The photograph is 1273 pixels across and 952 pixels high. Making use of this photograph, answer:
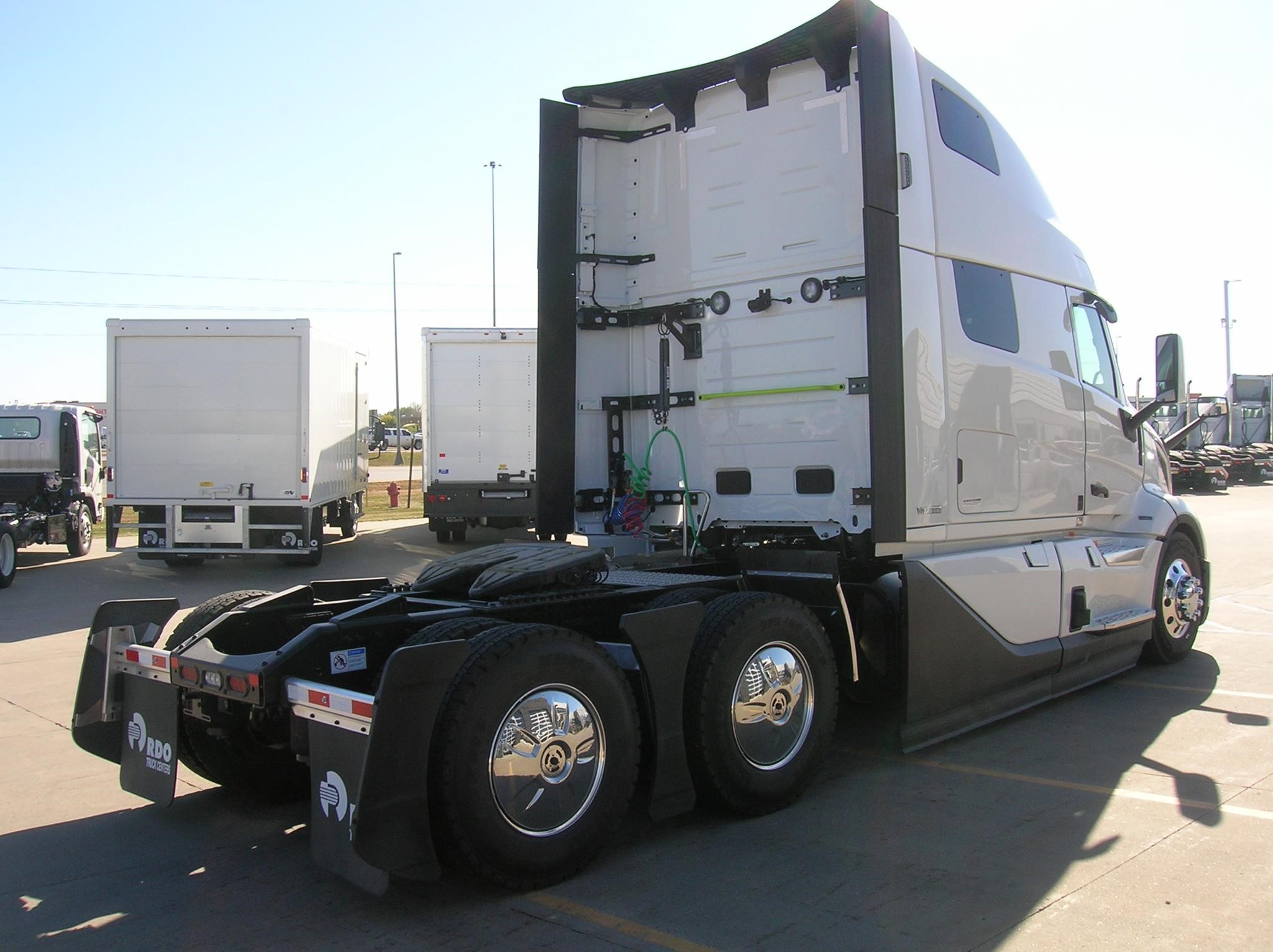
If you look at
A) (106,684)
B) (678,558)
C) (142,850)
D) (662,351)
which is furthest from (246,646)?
(662,351)

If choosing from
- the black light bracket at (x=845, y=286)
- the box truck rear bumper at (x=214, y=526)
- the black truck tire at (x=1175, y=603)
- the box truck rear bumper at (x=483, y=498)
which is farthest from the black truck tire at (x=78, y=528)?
the black truck tire at (x=1175, y=603)

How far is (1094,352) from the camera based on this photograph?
23.4 ft

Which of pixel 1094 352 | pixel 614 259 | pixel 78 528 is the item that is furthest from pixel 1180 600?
pixel 78 528

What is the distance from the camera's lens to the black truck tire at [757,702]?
→ 4.37 meters

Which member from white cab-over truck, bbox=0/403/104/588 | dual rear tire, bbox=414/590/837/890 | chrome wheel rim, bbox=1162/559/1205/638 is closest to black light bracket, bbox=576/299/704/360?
dual rear tire, bbox=414/590/837/890

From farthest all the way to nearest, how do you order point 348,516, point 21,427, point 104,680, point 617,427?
point 348,516 → point 21,427 → point 617,427 → point 104,680

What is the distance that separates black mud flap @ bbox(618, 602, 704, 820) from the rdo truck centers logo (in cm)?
197

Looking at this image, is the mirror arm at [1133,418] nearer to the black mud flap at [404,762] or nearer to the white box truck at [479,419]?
the black mud flap at [404,762]

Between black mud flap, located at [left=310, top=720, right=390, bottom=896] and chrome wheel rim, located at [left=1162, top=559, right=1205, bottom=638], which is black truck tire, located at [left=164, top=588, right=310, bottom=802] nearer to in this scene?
black mud flap, located at [left=310, top=720, right=390, bottom=896]

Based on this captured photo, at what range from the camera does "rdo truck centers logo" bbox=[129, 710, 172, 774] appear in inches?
166

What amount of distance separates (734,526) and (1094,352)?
307 centimetres

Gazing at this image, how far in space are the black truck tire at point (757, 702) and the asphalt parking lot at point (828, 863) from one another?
0.61ft

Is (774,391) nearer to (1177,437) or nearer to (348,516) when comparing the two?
(1177,437)

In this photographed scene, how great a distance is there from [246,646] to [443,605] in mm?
943
